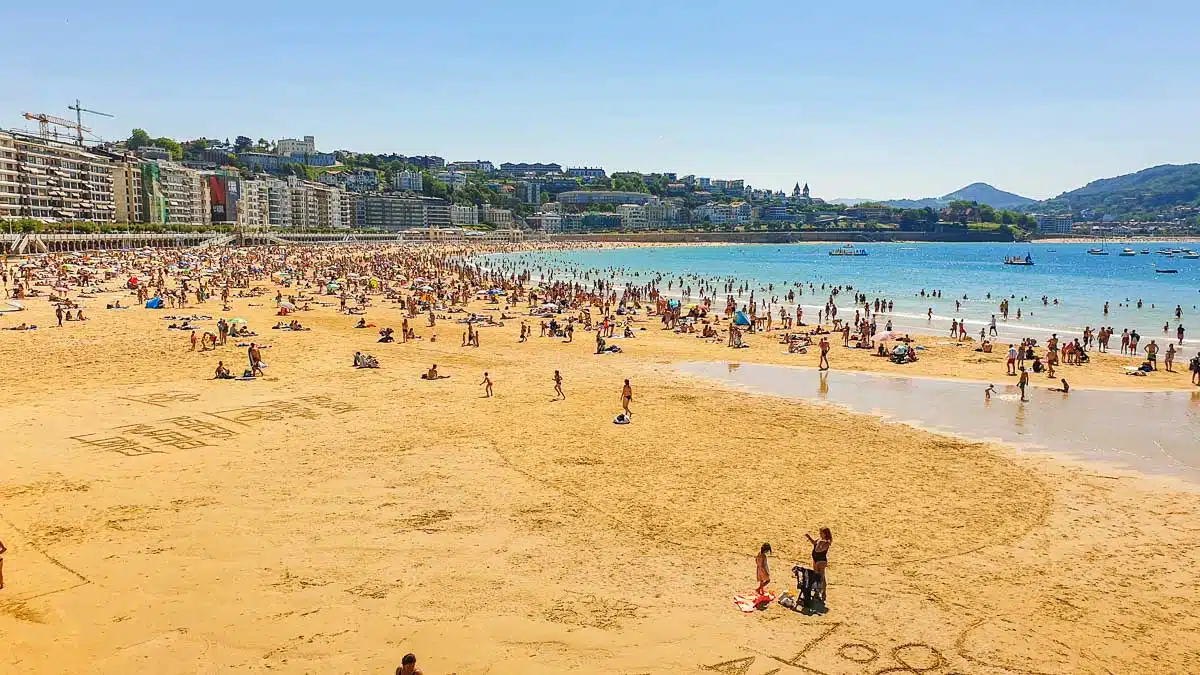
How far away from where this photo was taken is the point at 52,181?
96.8 meters

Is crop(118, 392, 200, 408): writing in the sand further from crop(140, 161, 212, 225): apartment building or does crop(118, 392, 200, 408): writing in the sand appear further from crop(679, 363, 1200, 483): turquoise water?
crop(140, 161, 212, 225): apartment building

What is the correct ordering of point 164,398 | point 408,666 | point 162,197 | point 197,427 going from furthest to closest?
point 162,197, point 164,398, point 197,427, point 408,666

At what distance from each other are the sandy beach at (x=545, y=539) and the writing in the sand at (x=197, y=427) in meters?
0.10

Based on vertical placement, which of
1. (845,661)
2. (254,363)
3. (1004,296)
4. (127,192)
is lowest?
(845,661)

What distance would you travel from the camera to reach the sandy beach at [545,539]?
7.80 meters

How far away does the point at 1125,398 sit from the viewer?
816 inches

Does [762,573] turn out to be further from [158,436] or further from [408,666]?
[158,436]

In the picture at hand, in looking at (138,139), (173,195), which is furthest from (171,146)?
(173,195)

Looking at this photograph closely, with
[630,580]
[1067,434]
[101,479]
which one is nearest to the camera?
[630,580]

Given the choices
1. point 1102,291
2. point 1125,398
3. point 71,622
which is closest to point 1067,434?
point 1125,398

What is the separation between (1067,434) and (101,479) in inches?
691

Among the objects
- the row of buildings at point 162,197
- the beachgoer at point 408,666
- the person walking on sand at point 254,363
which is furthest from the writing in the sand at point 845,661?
the row of buildings at point 162,197

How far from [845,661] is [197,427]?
42.4 feet

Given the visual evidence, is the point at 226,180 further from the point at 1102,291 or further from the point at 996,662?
the point at 996,662
